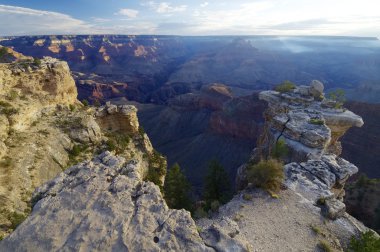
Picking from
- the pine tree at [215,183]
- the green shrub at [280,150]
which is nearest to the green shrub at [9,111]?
the pine tree at [215,183]

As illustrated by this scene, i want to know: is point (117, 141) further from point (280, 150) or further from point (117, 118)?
point (280, 150)

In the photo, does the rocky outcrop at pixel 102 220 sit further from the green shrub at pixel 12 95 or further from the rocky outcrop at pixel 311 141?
the green shrub at pixel 12 95

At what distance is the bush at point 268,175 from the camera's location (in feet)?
75.2

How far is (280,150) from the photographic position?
3062 cm

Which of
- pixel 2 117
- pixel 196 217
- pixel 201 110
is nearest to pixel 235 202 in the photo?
pixel 196 217

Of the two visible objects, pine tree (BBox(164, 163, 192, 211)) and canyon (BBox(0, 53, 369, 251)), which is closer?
canyon (BBox(0, 53, 369, 251))

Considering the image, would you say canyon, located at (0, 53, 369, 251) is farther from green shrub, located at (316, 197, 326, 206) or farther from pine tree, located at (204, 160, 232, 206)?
pine tree, located at (204, 160, 232, 206)

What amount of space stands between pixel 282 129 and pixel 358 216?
Answer: 17525 mm

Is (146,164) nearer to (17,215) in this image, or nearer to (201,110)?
(17,215)

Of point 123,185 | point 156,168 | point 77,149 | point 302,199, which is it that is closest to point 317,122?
point 302,199

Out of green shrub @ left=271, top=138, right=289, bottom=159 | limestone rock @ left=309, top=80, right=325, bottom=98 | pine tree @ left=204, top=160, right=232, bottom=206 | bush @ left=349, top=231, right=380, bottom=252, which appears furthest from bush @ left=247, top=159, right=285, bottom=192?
limestone rock @ left=309, top=80, right=325, bottom=98

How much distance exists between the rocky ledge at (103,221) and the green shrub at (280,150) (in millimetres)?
18948

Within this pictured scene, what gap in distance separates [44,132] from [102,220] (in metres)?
22.2

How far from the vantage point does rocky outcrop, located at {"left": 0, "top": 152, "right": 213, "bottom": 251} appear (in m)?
11.5
